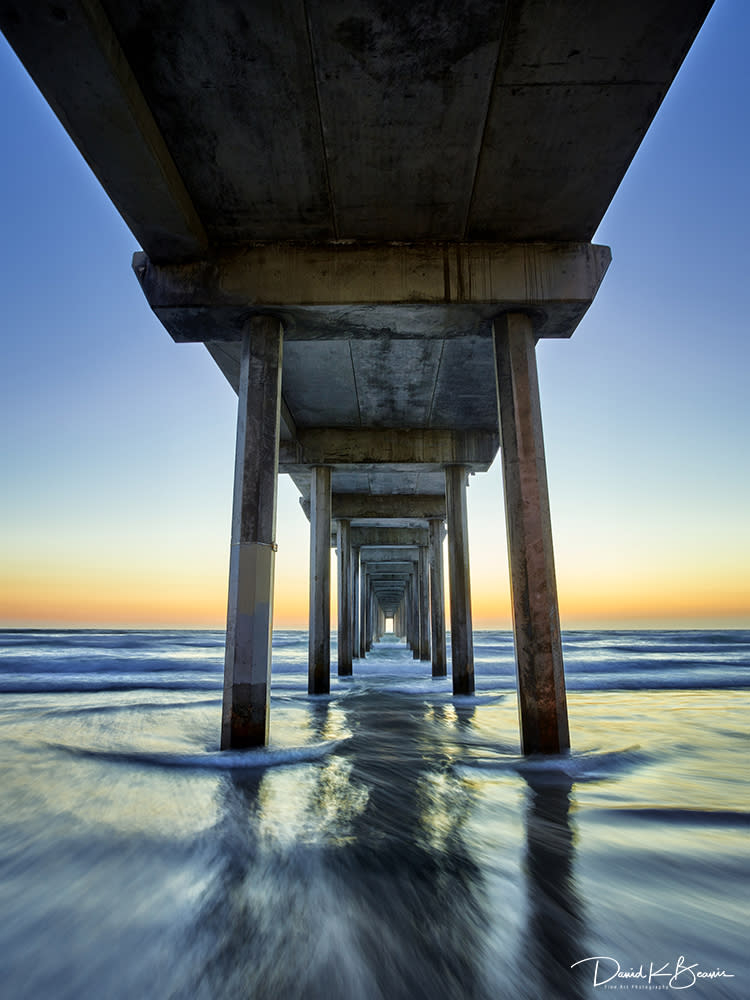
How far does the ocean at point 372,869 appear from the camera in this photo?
2.02 metres

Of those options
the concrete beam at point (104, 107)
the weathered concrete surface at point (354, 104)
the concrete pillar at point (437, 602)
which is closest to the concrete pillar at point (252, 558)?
the concrete beam at point (104, 107)

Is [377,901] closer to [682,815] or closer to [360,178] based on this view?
[682,815]

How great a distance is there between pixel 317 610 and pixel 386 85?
9.16 m

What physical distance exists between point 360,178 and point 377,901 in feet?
19.7

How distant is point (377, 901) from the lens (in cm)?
255

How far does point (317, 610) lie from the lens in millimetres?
11430

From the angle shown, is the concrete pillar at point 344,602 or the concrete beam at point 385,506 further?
the concrete beam at point 385,506

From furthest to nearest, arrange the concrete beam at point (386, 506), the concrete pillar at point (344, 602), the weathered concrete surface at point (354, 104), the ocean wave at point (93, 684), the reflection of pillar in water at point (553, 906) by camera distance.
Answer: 1. the concrete beam at point (386, 506)
2. the concrete pillar at point (344, 602)
3. the ocean wave at point (93, 684)
4. the weathered concrete surface at point (354, 104)
5. the reflection of pillar in water at point (553, 906)

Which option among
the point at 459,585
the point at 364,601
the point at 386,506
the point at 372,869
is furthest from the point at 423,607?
the point at 372,869

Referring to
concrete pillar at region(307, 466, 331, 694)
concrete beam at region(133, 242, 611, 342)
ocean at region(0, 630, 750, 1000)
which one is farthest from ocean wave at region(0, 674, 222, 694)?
Answer: concrete beam at region(133, 242, 611, 342)

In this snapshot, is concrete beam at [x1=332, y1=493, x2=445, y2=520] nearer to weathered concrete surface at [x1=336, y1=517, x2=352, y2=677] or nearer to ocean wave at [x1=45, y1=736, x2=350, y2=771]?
weathered concrete surface at [x1=336, y1=517, x2=352, y2=677]

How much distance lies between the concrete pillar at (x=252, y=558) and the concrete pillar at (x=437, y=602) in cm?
1117

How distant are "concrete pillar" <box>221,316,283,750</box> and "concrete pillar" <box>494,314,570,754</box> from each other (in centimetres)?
273

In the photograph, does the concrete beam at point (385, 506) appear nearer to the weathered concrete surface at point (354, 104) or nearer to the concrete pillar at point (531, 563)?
the concrete pillar at point (531, 563)
